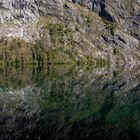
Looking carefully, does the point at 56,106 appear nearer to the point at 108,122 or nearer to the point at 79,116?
the point at 79,116

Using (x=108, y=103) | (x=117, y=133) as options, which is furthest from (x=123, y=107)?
(x=117, y=133)

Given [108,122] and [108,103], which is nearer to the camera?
[108,122]

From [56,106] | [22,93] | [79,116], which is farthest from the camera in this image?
[22,93]

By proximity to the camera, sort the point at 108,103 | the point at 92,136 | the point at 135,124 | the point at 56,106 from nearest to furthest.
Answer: the point at 92,136 < the point at 135,124 < the point at 56,106 < the point at 108,103

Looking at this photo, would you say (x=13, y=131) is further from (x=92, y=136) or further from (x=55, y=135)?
(x=92, y=136)

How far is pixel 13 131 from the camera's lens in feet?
156

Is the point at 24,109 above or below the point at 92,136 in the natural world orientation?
below

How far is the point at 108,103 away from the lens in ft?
255

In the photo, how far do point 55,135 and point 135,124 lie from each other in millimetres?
13406

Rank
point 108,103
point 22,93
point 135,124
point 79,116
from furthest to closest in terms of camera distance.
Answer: point 22,93 → point 108,103 → point 79,116 → point 135,124

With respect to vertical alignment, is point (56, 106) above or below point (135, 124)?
below

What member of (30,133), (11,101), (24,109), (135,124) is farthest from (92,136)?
(11,101)

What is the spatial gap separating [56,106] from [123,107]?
1212cm

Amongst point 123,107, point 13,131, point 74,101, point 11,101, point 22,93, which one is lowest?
point 22,93
